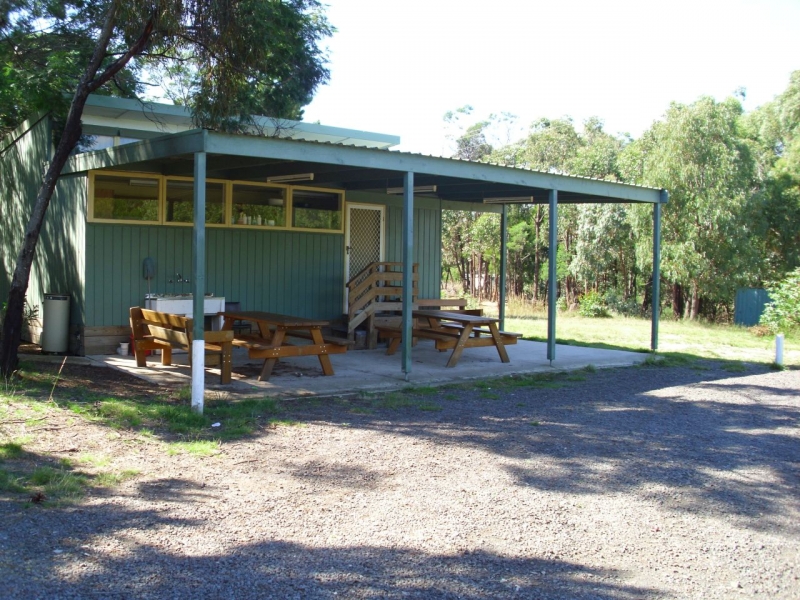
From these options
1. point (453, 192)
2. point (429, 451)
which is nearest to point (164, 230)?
point (453, 192)

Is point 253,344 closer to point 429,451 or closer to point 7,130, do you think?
point 429,451

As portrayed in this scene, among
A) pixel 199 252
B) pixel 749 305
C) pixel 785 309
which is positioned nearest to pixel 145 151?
pixel 199 252

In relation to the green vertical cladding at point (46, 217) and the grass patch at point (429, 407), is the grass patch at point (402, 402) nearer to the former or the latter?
the grass patch at point (429, 407)

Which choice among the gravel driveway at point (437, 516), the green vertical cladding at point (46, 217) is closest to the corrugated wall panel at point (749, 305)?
the gravel driveway at point (437, 516)

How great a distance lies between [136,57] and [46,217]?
8.61 feet

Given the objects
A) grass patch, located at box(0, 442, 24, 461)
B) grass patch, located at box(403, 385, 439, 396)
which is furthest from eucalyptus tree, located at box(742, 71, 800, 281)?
grass patch, located at box(0, 442, 24, 461)

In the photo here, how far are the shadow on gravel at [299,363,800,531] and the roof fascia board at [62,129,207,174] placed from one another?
276cm

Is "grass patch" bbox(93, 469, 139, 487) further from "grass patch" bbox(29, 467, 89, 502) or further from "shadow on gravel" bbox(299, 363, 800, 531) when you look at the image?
"shadow on gravel" bbox(299, 363, 800, 531)

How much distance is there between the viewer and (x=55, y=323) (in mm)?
9984

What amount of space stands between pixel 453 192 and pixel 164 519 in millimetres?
8959

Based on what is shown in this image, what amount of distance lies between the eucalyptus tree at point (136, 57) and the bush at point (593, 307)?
12725 mm

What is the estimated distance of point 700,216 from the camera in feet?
68.5

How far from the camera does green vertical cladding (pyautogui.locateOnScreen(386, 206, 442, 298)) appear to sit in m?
12.8

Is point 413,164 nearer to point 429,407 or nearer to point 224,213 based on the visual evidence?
point 429,407
